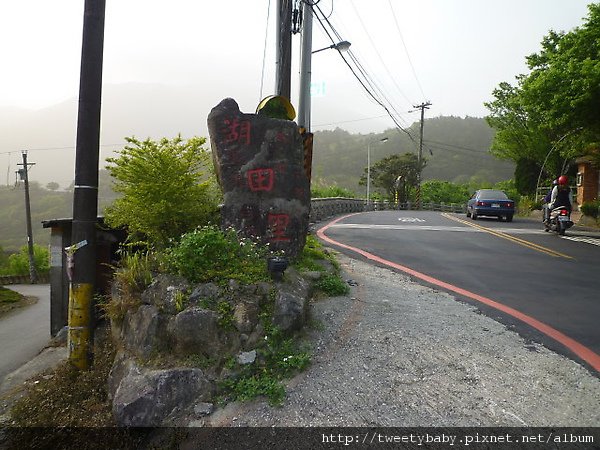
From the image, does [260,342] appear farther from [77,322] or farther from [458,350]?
[77,322]

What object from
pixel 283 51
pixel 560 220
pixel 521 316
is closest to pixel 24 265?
pixel 283 51

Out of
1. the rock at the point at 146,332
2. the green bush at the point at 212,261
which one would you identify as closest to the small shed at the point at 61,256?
the green bush at the point at 212,261

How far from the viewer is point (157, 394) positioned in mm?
3779

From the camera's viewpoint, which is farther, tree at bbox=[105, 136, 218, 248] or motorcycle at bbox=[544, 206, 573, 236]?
motorcycle at bbox=[544, 206, 573, 236]

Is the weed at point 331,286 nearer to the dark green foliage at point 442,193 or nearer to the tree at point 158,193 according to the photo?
the tree at point 158,193

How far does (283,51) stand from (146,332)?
21.4ft

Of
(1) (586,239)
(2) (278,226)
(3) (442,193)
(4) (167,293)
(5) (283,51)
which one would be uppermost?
(5) (283,51)

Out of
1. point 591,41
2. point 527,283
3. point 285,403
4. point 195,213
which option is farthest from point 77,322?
point 591,41

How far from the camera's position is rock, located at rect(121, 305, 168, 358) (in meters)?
4.24

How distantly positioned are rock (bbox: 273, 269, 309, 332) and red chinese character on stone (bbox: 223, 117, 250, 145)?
2193 mm

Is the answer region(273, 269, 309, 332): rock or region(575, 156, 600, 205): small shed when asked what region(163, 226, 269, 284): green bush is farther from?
region(575, 156, 600, 205): small shed

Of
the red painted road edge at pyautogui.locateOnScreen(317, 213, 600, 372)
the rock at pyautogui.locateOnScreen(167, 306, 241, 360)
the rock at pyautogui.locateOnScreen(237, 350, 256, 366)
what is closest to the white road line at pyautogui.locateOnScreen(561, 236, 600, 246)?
the red painted road edge at pyautogui.locateOnScreen(317, 213, 600, 372)

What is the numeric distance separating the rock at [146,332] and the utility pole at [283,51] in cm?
547

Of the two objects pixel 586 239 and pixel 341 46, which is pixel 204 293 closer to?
pixel 341 46
